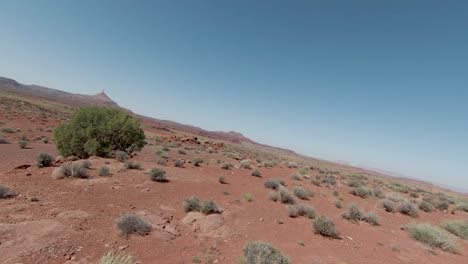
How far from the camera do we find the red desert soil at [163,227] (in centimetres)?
582

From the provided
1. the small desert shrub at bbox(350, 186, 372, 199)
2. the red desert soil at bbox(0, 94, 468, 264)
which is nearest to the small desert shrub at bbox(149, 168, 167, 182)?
Result: the red desert soil at bbox(0, 94, 468, 264)

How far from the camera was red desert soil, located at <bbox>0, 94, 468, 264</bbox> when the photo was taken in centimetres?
582

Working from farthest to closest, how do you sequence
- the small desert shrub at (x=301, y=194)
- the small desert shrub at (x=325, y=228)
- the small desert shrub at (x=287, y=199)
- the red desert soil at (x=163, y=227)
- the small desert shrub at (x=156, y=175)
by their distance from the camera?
the small desert shrub at (x=301, y=194) < the small desert shrub at (x=156, y=175) < the small desert shrub at (x=287, y=199) < the small desert shrub at (x=325, y=228) < the red desert soil at (x=163, y=227)

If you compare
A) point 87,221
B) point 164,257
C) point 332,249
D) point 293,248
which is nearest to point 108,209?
point 87,221

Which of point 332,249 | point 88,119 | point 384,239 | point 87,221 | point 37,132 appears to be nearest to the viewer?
point 87,221

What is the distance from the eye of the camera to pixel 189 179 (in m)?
14.0

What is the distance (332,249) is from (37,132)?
32360mm

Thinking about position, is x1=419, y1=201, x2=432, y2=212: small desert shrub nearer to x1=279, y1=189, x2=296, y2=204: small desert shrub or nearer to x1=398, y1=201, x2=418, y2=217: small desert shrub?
x1=398, y1=201, x2=418, y2=217: small desert shrub

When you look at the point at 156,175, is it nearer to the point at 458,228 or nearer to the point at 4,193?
the point at 4,193

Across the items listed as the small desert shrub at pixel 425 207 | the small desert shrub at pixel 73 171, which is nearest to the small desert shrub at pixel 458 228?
the small desert shrub at pixel 425 207

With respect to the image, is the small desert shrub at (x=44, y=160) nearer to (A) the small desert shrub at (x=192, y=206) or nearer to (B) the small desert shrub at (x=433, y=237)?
(A) the small desert shrub at (x=192, y=206)

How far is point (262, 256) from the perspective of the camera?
5.59 metres

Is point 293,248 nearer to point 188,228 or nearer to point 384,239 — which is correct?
point 188,228

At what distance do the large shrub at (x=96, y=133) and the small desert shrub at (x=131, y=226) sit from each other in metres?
10.2
